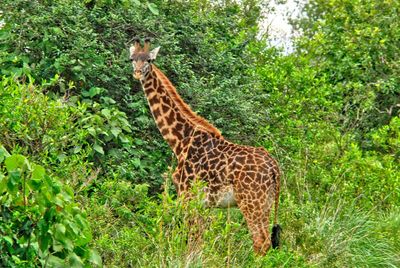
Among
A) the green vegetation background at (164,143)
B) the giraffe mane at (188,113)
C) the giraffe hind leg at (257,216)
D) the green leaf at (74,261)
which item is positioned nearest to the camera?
the green leaf at (74,261)

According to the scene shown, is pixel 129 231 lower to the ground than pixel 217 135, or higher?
lower

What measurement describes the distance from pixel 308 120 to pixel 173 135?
355cm

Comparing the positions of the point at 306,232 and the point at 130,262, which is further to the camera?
the point at 306,232

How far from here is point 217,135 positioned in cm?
1183

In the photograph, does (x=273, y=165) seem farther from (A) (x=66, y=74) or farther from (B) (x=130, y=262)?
(A) (x=66, y=74)

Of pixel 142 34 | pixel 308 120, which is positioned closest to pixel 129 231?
pixel 142 34

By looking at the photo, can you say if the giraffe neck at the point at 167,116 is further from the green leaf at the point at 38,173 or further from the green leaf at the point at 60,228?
the green leaf at the point at 38,173

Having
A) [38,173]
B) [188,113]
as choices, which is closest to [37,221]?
[38,173]

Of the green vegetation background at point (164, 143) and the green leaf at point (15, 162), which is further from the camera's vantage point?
the green vegetation background at point (164, 143)

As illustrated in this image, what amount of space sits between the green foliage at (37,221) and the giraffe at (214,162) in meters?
3.57

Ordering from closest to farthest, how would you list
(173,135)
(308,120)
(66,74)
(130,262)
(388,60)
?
(130,262) < (173,135) < (66,74) < (308,120) < (388,60)

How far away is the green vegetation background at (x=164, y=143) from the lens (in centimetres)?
950

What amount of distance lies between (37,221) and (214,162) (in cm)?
460

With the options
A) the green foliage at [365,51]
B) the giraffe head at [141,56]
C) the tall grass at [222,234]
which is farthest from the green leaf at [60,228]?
the green foliage at [365,51]
